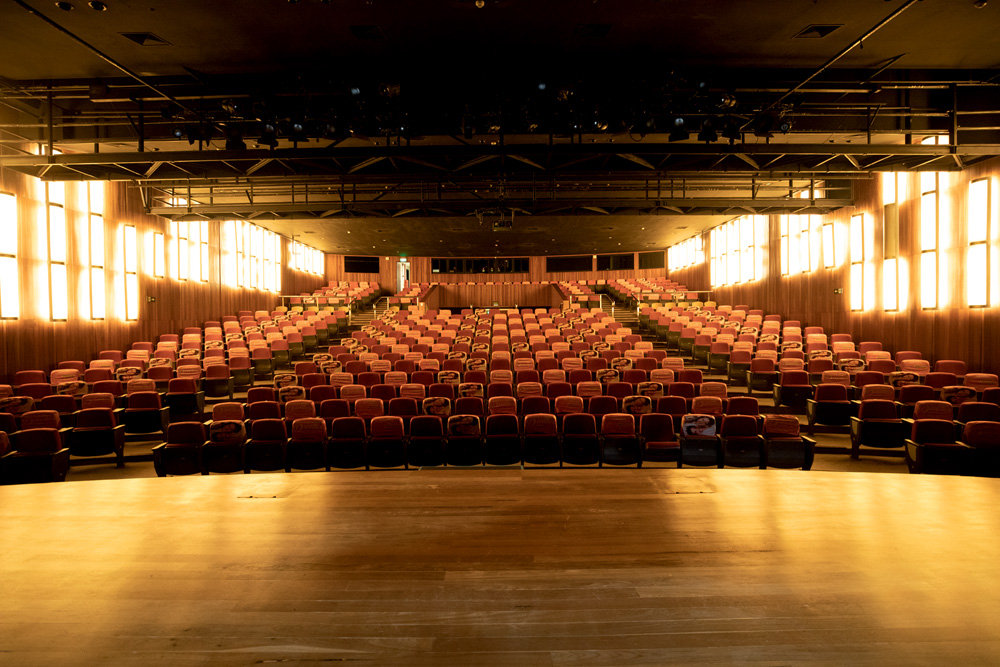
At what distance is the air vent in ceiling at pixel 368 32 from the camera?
6.10 metres

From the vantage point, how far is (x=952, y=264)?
889 cm

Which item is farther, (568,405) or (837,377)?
(837,377)

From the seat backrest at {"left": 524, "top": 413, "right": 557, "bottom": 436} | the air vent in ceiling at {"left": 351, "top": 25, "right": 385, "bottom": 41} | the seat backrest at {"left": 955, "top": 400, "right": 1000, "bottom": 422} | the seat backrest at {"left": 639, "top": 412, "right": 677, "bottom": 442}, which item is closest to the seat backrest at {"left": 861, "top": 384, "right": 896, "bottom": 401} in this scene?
the seat backrest at {"left": 955, "top": 400, "right": 1000, "bottom": 422}

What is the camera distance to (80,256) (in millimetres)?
10281

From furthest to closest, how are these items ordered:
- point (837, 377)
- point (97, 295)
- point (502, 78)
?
point (97, 295), point (837, 377), point (502, 78)

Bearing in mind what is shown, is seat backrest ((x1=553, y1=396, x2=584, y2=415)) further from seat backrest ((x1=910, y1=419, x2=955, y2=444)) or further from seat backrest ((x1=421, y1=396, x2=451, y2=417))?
seat backrest ((x1=910, y1=419, x2=955, y2=444))

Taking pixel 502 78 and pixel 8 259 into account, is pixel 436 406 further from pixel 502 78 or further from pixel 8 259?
pixel 8 259

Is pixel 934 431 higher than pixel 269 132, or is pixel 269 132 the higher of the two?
pixel 269 132

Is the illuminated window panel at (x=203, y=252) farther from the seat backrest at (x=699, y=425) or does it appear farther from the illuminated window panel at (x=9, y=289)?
the seat backrest at (x=699, y=425)

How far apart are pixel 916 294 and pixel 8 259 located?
15.4m

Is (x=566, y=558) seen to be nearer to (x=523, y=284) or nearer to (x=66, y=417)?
(x=66, y=417)

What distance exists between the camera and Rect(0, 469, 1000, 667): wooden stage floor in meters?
2.28

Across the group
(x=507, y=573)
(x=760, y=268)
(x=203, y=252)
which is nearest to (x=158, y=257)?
(x=203, y=252)

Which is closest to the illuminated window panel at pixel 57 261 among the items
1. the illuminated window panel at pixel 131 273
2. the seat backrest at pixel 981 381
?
the illuminated window panel at pixel 131 273
